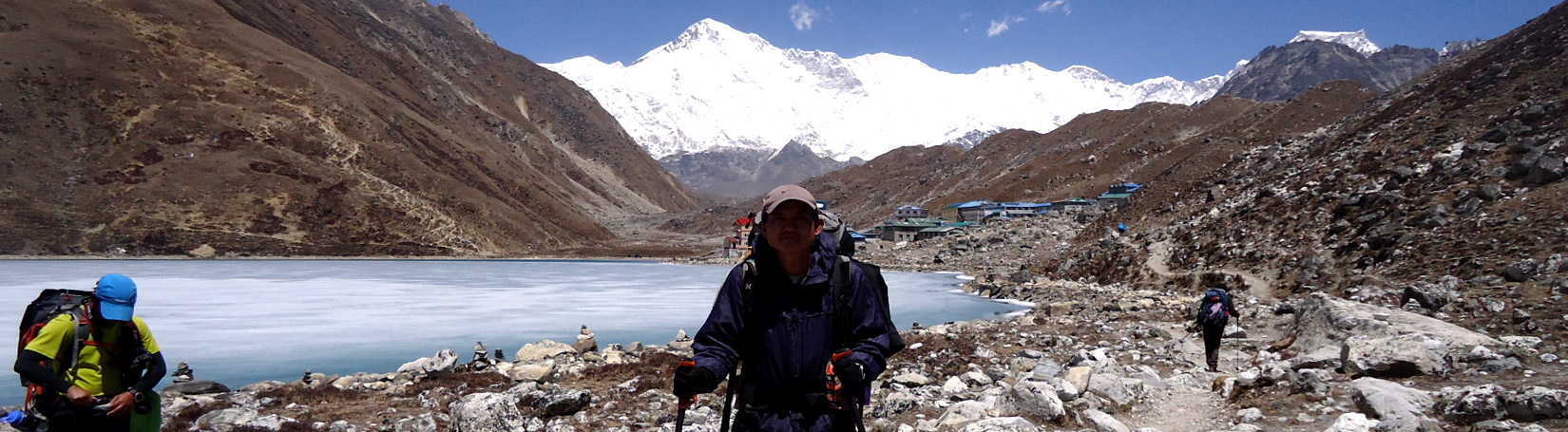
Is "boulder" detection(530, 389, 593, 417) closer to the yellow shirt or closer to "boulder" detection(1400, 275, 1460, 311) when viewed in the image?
the yellow shirt

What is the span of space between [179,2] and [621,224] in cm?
8066

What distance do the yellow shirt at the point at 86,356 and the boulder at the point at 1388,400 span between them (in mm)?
9453

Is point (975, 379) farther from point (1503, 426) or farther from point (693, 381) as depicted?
point (693, 381)

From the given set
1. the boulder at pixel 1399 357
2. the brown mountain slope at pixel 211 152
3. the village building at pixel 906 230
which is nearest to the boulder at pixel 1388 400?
the boulder at pixel 1399 357

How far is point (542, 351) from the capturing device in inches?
621

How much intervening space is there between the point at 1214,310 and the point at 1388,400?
4813 mm

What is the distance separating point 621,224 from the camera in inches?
6314

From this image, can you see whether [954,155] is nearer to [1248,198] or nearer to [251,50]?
[251,50]

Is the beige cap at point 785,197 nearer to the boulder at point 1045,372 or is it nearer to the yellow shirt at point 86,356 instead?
the yellow shirt at point 86,356

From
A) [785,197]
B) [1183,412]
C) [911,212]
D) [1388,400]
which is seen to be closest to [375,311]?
[1183,412]

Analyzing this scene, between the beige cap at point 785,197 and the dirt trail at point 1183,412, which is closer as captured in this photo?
the beige cap at point 785,197

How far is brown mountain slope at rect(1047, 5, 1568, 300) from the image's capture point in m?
16.5

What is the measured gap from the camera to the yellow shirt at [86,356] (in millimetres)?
4637

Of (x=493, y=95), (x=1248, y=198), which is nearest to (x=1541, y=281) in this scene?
(x=1248, y=198)
